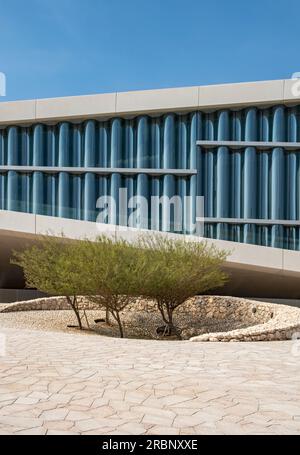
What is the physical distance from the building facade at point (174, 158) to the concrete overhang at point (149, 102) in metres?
0.05

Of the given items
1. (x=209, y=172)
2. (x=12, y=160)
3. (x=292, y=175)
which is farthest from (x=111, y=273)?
(x=12, y=160)

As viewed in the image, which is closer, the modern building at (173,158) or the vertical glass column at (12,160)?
the modern building at (173,158)

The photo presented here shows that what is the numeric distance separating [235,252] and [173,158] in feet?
18.6

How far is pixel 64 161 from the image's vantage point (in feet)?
84.1

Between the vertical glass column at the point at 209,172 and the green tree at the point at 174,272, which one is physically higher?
the vertical glass column at the point at 209,172

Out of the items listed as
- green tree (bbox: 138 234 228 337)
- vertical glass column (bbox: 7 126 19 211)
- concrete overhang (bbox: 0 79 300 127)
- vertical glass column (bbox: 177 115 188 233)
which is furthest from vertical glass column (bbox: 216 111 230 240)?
vertical glass column (bbox: 7 126 19 211)

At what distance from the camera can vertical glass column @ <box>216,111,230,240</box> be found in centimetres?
2417

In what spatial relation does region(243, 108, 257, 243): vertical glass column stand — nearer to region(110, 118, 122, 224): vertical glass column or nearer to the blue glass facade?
the blue glass facade

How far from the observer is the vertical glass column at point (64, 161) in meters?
25.5

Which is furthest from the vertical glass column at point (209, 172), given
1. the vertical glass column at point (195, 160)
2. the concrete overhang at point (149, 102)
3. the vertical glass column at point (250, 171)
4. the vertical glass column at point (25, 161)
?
the vertical glass column at point (25, 161)

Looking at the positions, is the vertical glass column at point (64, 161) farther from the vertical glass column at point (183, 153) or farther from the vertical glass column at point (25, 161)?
the vertical glass column at point (183, 153)

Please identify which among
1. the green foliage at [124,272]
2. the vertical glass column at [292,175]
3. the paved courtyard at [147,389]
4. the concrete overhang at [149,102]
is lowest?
the paved courtyard at [147,389]
